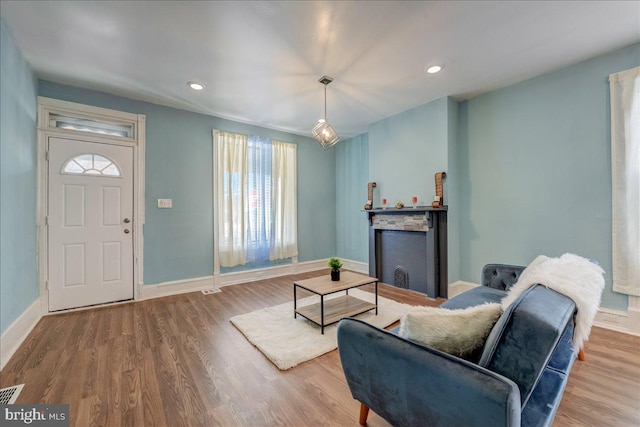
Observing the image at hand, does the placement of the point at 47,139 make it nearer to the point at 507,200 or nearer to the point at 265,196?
the point at 265,196

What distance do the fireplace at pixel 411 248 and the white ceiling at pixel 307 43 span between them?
1.69 m

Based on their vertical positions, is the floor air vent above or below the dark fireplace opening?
below

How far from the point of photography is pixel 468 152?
3719mm

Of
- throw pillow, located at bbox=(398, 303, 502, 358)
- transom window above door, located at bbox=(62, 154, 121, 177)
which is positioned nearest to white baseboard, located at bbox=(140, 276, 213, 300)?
transom window above door, located at bbox=(62, 154, 121, 177)

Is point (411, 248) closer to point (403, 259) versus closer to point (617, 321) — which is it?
point (403, 259)

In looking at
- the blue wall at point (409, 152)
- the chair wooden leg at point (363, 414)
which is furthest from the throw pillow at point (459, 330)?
the blue wall at point (409, 152)

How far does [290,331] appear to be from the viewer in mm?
2596

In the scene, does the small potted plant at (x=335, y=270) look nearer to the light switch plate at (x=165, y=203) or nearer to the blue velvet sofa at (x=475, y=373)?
the blue velvet sofa at (x=475, y=373)

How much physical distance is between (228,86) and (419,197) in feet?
9.77

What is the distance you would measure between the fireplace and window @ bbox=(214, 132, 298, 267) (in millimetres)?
1610

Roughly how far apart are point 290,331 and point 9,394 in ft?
6.38

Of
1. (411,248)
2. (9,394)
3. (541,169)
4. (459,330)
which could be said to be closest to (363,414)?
(459,330)

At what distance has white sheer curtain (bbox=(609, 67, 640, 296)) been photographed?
2.46 m

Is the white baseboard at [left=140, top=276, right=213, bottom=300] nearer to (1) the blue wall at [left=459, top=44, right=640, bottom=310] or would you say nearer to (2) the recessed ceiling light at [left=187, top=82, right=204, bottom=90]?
(2) the recessed ceiling light at [left=187, top=82, right=204, bottom=90]
